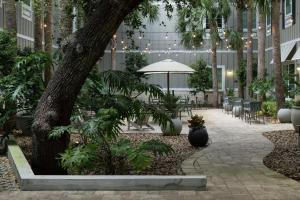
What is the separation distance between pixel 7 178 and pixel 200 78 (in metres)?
23.5

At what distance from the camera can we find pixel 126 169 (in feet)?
26.0

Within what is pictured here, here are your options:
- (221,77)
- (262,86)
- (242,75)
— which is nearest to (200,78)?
(221,77)

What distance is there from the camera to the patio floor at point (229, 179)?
6.32 metres

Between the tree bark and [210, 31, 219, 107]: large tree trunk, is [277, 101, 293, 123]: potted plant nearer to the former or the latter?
the tree bark

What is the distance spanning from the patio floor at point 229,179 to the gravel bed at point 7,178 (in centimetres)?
34

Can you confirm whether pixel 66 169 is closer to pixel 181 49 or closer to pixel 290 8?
pixel 290 8

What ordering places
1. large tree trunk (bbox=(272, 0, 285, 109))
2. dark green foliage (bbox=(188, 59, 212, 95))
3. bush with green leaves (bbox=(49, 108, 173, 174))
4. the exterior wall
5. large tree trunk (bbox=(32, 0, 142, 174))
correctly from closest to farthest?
bush with green leaves (bbox=(49, 108, 173, 174)), large tree trunk (bbox=(32, 0, 142, 174)), large tree trunk (bbox=(272, 0, 285, 109)), dark green foliage (bbox=(188, 59, 212, 95)), the exterior wall

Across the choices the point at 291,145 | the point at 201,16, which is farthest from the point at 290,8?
the point at 291,145

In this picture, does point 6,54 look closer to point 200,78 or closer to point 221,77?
point 200,78

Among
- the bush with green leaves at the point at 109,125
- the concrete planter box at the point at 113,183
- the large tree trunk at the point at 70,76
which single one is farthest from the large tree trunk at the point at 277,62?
the concrete planter box at the point at 113,183

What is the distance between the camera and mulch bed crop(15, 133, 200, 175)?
8195 millimetres

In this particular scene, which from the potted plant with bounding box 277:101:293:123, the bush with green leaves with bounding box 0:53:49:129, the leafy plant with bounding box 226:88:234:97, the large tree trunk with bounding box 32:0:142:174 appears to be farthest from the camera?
the leafy plant with bounding box 226:88:234:97

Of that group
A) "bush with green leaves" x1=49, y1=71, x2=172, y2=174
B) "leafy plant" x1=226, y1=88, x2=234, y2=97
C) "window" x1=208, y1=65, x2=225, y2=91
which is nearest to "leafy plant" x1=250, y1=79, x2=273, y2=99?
"leafy plant" x1=226, y1=88, x2=234, y2=97

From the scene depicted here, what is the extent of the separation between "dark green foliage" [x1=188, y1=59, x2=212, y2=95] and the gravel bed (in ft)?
72.0
